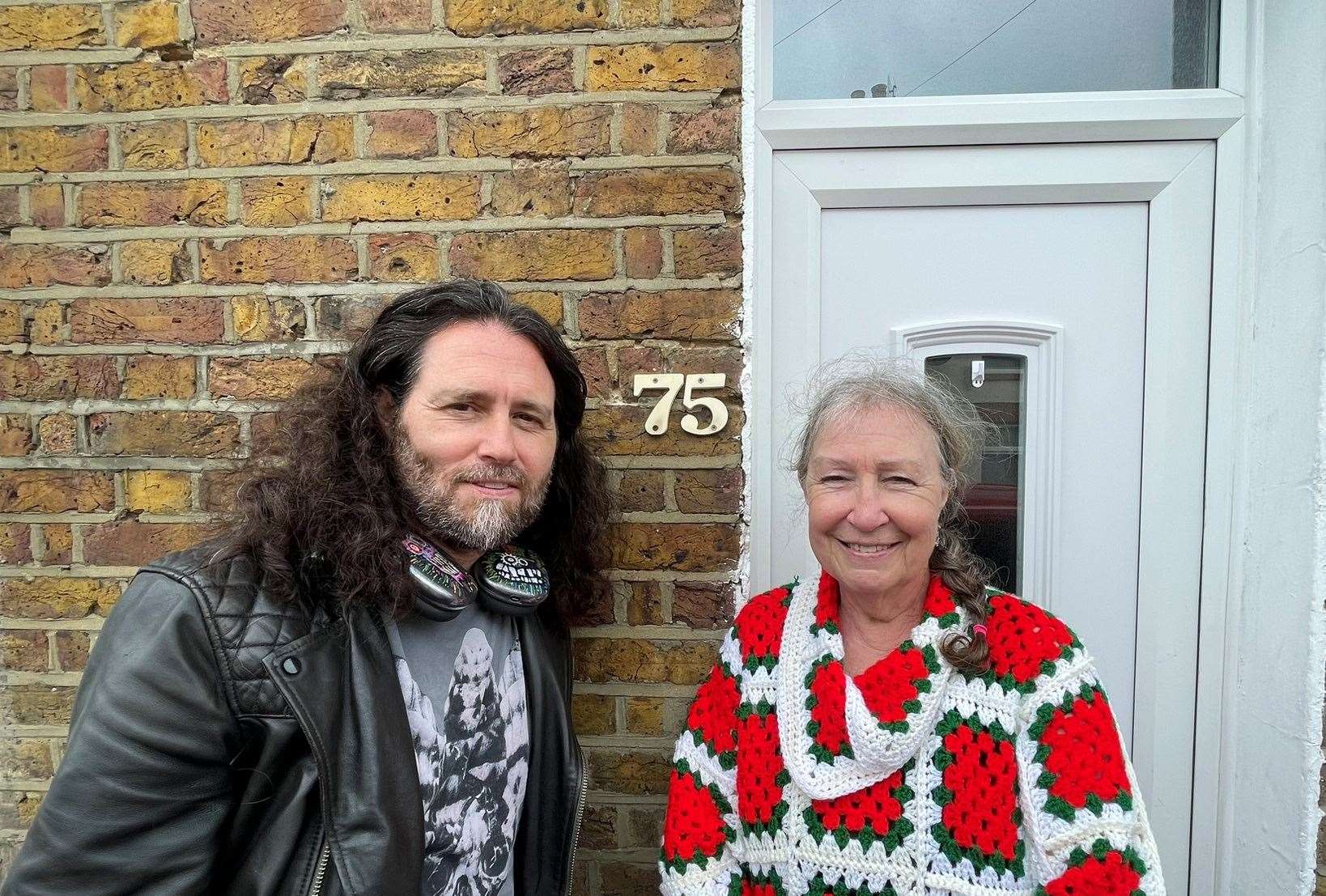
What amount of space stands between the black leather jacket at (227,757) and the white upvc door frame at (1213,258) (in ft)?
2.94

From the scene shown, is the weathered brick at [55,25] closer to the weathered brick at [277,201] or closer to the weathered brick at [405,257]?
the weathered brick at [277,201]

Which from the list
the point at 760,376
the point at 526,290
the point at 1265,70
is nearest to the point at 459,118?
the point at 526,290

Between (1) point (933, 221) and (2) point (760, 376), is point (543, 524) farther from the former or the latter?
(1) point (933, 221)

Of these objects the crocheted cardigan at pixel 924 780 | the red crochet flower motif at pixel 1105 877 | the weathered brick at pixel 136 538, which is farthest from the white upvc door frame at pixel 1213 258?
the weathered brick at pixel 136 538

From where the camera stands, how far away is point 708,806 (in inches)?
54.9

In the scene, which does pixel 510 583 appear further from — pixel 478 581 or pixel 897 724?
pixel 897 724

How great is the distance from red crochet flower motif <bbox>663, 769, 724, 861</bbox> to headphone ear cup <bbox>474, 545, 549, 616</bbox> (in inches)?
17.4

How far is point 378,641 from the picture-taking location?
4.10 feet

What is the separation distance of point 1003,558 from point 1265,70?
4.23ft

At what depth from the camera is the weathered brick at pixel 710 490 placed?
5.72ft

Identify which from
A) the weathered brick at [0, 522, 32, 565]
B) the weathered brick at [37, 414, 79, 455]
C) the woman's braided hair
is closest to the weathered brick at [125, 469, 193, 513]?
the weathered brick at [37, 414, 79, 455]

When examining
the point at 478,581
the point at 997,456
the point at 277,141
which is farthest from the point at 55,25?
the point at 997,456

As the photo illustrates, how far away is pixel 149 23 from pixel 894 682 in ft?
7.00

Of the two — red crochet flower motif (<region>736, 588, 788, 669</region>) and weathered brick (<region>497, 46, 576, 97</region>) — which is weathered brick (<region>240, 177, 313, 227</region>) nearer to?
weathered brick (<region>497, 46, 576, 97</region>)
